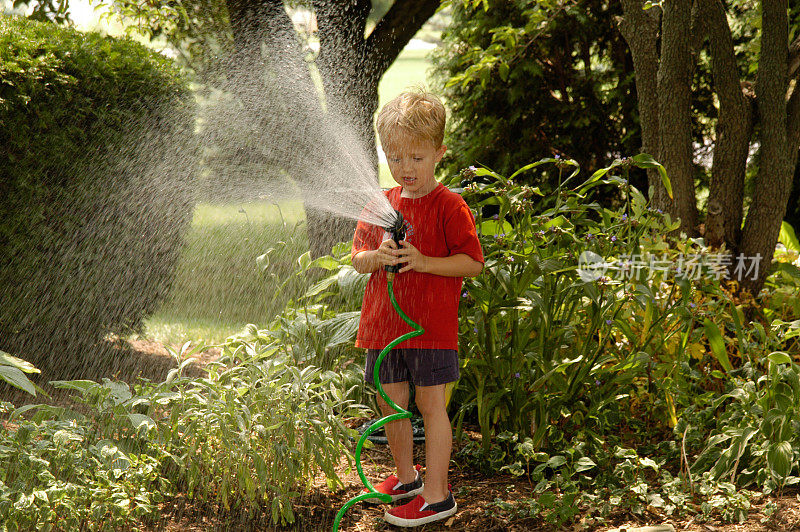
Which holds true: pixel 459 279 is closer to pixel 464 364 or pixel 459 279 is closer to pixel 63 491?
pixel 464 364

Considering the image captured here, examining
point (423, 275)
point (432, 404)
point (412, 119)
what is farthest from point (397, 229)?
point (432, 404)

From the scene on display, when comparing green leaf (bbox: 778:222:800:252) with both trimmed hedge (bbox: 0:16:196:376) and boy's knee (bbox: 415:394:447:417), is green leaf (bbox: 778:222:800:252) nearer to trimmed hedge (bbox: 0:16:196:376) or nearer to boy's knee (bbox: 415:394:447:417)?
boy's knee (bbox: 415:394:447:417)

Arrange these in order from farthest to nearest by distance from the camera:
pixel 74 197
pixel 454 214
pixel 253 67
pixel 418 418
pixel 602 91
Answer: pixel 602 91 → pixel 253 67 → pixel 74 197 → pixel 418 418 → pixel 454 214

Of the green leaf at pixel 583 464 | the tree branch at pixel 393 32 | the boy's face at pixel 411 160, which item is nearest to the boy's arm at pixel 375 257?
the boy's face at pixel 411 160

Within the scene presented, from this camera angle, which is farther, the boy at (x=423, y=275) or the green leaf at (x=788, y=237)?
the green leaf at (x=788, y=237)

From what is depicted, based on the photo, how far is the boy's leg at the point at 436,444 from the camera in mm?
2191

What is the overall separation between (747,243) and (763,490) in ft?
6.29

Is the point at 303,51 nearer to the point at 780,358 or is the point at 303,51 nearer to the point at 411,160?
the point at 411,160

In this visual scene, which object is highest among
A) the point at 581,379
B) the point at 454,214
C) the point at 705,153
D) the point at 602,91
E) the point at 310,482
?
the point at 602,91

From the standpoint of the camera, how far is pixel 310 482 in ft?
7.59

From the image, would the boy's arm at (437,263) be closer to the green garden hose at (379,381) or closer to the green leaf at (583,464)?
the green garden hose at (379,381)

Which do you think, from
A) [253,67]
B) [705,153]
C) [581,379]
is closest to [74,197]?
Result: [253,67]

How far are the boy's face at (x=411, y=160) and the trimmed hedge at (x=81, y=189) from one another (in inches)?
89.8

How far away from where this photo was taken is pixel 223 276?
612 centimetres
